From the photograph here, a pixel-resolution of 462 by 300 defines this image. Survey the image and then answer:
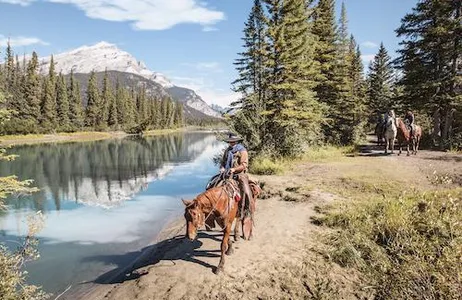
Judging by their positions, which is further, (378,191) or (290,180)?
(290,180)

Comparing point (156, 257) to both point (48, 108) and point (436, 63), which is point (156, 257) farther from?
point (48, 108)

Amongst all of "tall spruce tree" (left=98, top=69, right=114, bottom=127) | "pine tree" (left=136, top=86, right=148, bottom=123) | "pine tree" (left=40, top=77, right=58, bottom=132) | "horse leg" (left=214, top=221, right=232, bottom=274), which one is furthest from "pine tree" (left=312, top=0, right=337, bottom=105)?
"pine tree" (left=136, top=86, right=148, bottom=123)

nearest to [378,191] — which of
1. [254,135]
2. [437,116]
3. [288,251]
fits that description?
[288,251]

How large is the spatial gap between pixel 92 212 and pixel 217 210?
13.9 metres

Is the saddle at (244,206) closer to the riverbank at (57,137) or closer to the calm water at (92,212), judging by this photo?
the calm water at (92,212)

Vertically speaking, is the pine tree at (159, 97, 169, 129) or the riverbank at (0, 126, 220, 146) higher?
the pine tree at (159, 97, 169, 129)

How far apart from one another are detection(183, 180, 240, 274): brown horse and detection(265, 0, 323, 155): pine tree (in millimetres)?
18084

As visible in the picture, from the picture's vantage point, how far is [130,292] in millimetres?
8102

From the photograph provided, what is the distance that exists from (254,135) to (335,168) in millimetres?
7232

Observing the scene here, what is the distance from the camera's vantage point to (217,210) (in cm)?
838

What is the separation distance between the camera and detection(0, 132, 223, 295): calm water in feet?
39.5

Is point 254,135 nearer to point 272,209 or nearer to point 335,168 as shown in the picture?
point 335,168

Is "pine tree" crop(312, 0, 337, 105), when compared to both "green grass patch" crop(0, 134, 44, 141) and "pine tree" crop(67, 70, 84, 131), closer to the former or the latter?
"green grass patch" crop(0, 134, 44, 141)

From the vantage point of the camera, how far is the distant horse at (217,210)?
302 inches
